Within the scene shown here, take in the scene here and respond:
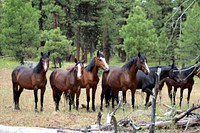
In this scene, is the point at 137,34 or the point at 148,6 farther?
the point at 148,6

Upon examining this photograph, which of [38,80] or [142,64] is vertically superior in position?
[142,64]

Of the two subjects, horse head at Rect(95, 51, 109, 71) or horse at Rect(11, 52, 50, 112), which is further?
horse head at Rect(95, 51, 109, 71)

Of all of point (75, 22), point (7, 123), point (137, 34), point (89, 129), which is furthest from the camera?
point (75, 22)

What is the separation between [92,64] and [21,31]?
1916 cm

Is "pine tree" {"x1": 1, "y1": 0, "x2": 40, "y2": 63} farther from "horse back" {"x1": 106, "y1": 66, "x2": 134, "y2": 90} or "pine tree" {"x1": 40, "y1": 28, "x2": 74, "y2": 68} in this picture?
"horse back" {"x1": 106, "y1": 66, "x2": 134, "y2": 90}

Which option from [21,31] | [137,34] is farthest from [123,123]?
[137,34]

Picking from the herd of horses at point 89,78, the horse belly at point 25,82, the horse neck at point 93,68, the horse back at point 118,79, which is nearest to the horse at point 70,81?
the herd of horses at point 89,78

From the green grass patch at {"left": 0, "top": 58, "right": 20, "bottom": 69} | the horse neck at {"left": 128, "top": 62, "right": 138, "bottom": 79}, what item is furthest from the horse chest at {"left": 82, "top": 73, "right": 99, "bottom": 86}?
the green grass patch at {"left": 0, "top": 58, "right": 20, "bottom": 69}

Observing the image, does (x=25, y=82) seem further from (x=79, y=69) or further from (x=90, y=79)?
(x=90, y=79)

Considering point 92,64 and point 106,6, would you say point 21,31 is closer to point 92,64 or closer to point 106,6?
point 106,6

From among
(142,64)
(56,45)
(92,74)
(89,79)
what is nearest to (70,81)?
(89,79)

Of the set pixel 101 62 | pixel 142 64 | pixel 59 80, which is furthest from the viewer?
pixel 59 80

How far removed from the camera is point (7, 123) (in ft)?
29.9

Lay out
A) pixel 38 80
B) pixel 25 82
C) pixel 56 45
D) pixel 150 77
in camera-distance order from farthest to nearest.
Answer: pixel 56 45 < pixel 150 77 < pixel 25 82 < pixel 38 80
